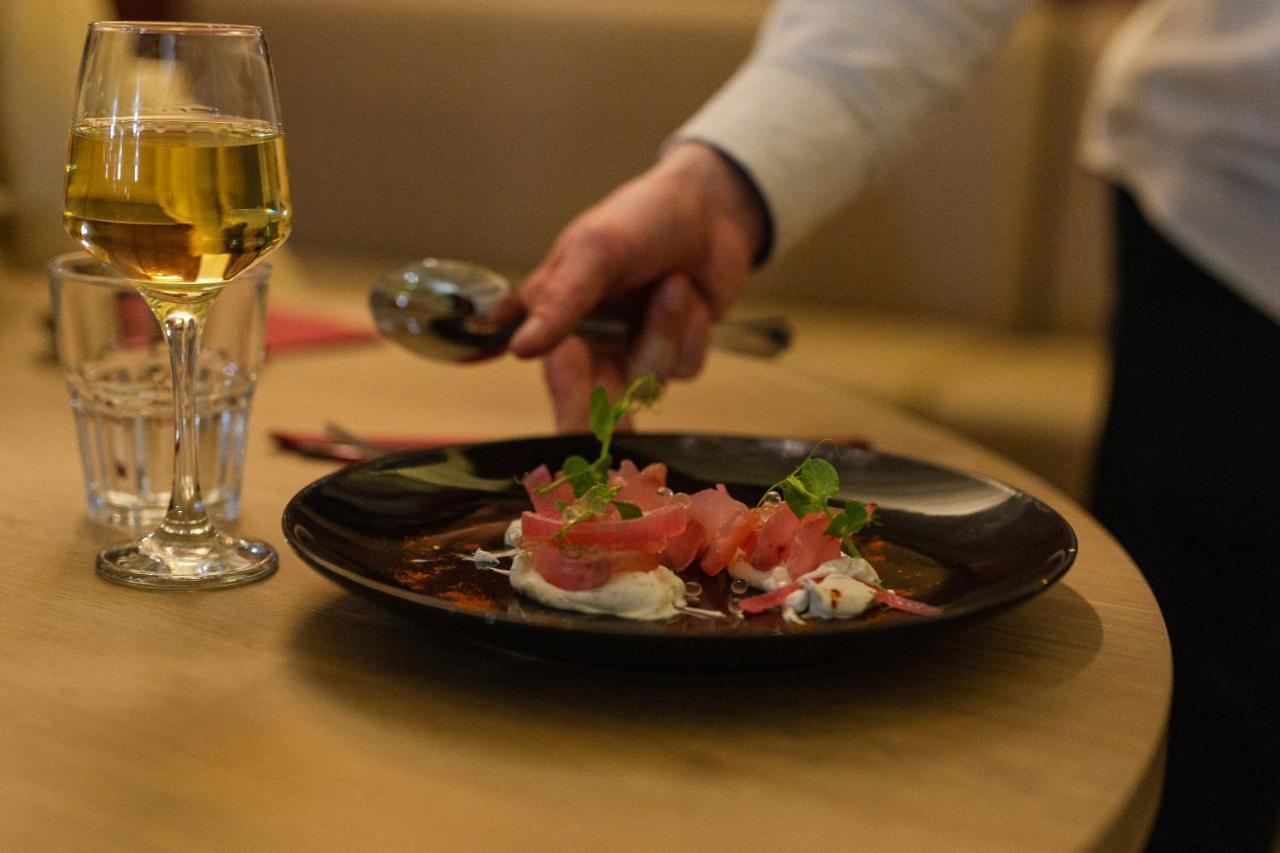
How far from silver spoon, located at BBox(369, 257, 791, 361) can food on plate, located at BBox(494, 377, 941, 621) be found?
437 mm

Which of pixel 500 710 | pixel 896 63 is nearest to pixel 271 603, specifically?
pixel 500 710

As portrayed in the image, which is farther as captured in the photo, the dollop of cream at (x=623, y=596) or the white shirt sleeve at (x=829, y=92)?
the white shirt sleeve at (x=829, y=92)

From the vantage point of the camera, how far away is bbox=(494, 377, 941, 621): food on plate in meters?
0.60

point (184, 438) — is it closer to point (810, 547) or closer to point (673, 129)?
point (810, 547)

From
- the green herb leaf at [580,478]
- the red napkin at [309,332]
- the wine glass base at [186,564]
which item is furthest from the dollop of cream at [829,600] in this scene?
the red napkin at [309,332]

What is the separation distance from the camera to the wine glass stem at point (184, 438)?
72 cm

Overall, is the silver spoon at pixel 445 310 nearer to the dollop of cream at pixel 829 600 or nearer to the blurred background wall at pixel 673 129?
the dollop of cream at pixel 829 600

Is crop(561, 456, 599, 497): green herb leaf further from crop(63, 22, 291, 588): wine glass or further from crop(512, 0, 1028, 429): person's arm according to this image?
crop(512, 0, 1028, 429): person's arm

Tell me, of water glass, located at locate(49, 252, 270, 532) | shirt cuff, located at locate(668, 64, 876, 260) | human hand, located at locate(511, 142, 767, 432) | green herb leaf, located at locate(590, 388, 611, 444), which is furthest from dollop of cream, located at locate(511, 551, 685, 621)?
shirt cuff, located at locate(668, 64, 876, 260)

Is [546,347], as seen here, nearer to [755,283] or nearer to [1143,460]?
[1143,460]

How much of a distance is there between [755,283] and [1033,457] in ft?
2.80

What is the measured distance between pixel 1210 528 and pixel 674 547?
838mm

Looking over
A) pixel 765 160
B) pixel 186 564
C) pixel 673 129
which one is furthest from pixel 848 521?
pixel 673 129

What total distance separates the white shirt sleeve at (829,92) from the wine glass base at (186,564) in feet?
2.25
